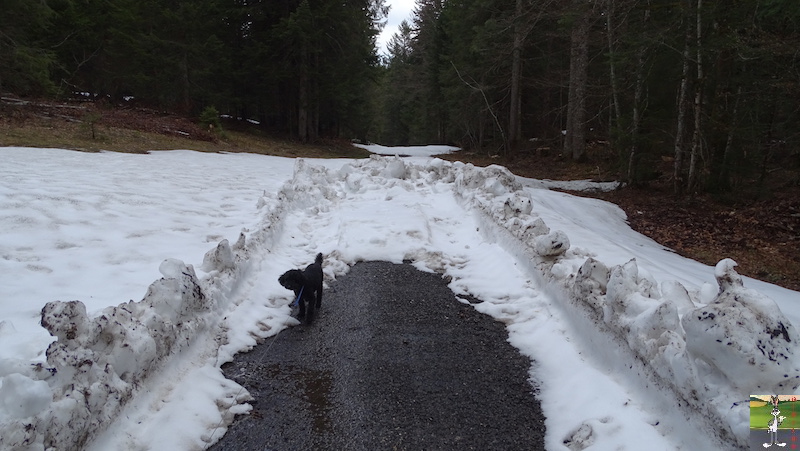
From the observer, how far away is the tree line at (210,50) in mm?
21547

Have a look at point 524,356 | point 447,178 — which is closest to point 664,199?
point 447,178

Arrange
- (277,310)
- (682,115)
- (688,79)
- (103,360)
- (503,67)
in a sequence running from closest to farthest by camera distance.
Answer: (103,360)
(277,310)
(688,79)
(682,115)
(503,67)

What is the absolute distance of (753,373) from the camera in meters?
2.15

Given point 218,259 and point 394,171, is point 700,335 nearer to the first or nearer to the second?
point 218,259

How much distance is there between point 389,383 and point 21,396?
6.59 feet

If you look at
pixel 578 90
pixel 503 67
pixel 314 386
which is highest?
pixel 503 67

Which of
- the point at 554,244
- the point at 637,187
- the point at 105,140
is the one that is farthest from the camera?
the point at 105,140

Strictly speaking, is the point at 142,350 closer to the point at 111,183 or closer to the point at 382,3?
the point at 111,183

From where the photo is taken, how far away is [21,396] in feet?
6.68

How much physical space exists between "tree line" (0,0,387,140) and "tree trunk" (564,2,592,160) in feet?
38.4

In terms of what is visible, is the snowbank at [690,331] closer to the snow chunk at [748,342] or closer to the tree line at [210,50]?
the snow chunk at [748,342]

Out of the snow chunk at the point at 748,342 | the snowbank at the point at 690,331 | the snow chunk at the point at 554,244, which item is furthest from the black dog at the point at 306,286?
the snow chunk at the point at 748,342

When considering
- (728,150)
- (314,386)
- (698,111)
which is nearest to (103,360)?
(314,386)

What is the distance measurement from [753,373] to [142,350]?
326 cm
